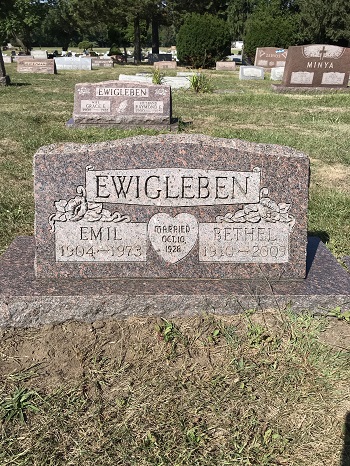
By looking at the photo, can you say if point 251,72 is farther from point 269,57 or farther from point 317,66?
point 317,66

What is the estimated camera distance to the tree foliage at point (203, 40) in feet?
89.8

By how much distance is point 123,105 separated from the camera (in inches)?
384

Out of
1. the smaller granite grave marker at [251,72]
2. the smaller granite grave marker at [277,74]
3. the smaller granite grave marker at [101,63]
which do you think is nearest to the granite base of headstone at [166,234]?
the smaller granite grave marker at [277,74]

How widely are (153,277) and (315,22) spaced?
37337 mm

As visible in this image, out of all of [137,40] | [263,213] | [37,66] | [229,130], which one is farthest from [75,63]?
[263,213]

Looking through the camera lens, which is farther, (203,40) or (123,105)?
(203,40)

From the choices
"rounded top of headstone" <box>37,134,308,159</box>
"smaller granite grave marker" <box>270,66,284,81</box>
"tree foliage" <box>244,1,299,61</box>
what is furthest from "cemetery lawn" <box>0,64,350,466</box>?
"tree foliage" <box>244,1,299,61</box>

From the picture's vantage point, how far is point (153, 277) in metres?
3.12

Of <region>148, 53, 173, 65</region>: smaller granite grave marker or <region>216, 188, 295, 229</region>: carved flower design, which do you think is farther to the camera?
<region>148, 53, 173, 65</region>: smaller granite grave marker

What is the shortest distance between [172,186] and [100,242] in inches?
23.9

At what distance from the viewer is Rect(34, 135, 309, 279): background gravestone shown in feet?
9.56

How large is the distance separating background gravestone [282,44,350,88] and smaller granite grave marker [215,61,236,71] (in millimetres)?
12144

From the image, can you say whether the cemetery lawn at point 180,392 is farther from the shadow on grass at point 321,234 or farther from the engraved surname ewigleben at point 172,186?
the shadow on grass at point 321,234

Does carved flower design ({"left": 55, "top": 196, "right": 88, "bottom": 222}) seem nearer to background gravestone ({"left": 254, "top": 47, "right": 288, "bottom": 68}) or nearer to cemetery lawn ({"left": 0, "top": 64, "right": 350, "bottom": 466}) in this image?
cemetery lawn ({"left": 0, "top": 64, "right": 350, "bottom": 466})
